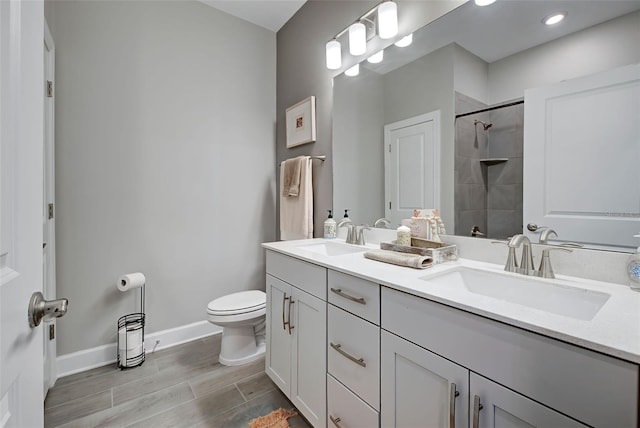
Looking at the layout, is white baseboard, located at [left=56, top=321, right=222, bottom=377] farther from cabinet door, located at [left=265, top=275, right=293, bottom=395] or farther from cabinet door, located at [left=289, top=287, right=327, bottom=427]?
cabinet door, located at [left=289, top=287, right=327, bottom=427]

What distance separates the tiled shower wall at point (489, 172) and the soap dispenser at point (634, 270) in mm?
316

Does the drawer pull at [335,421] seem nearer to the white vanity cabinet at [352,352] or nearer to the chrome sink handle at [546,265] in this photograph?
the white vanity cabinet at [352,352]

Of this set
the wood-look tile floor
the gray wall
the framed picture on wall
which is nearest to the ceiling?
the gray wall

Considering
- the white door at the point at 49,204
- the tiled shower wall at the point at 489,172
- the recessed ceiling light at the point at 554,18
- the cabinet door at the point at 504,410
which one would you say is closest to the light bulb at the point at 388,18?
the tiled shower wall at the point at 489,172

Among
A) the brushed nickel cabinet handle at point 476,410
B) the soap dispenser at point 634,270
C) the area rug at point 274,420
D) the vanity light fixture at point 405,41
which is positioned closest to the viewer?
the brushed nickel cabinet handle at point 476,410

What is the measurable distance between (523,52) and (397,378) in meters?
1.30

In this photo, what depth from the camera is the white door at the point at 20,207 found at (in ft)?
1.52

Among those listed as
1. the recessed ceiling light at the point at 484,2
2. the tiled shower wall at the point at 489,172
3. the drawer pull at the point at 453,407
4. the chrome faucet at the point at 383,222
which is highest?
the recessed ceiling light at the point at 484,2

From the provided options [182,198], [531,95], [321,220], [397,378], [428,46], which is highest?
[428,46]

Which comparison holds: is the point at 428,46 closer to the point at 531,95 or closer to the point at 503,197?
the point at 531,95

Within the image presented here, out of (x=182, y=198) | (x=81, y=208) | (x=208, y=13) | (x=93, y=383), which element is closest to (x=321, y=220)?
(x=182, y=198)

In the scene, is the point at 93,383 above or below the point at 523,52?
below

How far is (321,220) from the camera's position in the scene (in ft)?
7.11

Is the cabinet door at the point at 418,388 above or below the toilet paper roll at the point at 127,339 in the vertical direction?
above
